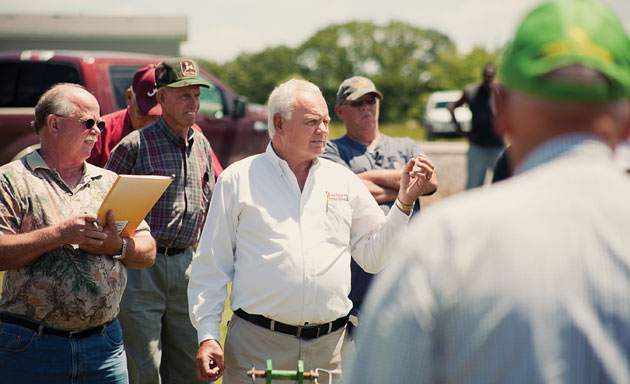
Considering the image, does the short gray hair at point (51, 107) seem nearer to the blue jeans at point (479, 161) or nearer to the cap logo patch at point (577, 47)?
the cap logo patch at point (577, 47)

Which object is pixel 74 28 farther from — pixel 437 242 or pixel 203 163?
pixel 437 242

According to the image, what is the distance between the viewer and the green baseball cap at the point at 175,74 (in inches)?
172

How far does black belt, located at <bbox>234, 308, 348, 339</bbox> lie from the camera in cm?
320

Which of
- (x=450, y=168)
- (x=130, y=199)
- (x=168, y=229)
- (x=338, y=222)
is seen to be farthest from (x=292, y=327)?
(x=450, y=168)

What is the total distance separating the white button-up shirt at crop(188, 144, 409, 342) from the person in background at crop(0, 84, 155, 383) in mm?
415

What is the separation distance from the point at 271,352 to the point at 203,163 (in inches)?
60.8

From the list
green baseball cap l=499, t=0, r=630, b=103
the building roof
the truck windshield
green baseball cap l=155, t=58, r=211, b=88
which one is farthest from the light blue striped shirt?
the building roof

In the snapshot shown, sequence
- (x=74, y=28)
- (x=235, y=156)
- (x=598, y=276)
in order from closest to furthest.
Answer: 1. (x=598, y=276)
2. (x=235, y=156)
3. (x=74, y=28)

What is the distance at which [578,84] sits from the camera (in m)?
1.29

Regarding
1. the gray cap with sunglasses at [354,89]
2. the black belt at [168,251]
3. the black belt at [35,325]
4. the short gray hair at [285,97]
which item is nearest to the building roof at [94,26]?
the gray cap with sunglasses at [354,89]

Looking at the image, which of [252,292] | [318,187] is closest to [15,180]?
[252,292]

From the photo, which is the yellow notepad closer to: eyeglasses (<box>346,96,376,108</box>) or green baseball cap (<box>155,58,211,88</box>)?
green baseball cap (<box>155,58,211,88</box>)

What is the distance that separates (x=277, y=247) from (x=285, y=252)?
4 centimetres

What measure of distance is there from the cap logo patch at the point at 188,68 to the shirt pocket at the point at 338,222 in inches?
61.3
